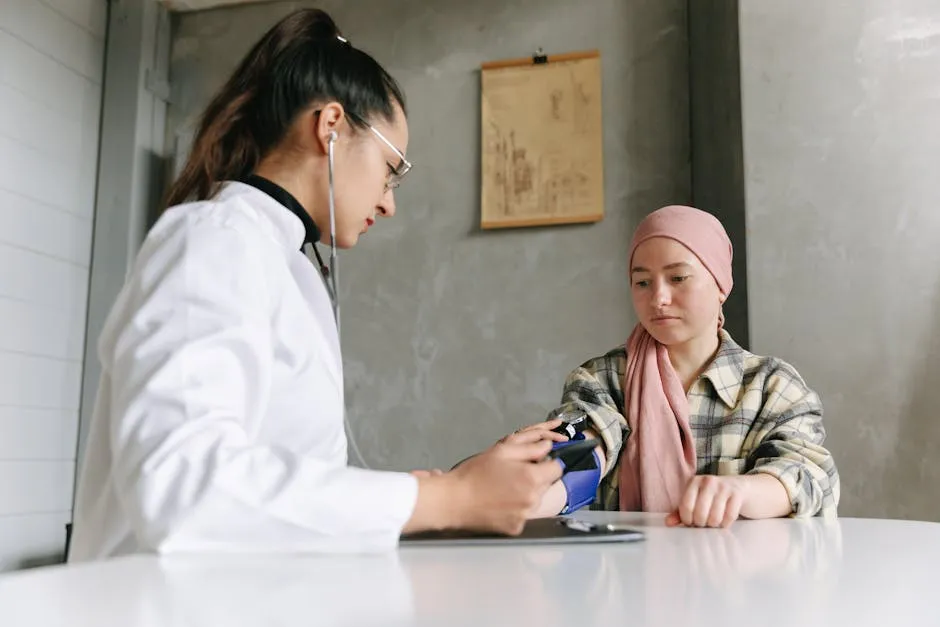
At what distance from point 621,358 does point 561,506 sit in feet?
1.56

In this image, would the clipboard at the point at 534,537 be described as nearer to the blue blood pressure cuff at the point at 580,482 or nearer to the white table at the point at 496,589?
the white table at the point at 496,589

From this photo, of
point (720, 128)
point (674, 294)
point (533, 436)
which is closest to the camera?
point (533, 436)

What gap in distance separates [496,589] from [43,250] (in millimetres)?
2901

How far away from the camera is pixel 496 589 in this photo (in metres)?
0.53

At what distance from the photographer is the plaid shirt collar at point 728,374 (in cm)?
159

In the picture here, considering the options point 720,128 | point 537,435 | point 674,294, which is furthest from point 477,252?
point 537,435

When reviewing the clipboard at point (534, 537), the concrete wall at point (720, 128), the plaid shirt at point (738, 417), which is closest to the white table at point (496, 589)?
the clipboard at point (534, 537)

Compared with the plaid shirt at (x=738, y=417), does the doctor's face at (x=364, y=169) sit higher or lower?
higher

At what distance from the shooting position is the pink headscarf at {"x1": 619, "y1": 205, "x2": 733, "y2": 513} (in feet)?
5.11

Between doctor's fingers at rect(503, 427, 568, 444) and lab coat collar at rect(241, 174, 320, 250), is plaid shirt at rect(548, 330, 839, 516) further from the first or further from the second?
lab coat collar at rect(241, 174, 320, 250)

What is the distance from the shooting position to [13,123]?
9.48 ft

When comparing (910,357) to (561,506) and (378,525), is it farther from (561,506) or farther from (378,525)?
(378,525)

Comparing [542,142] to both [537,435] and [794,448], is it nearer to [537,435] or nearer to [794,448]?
[794,448]

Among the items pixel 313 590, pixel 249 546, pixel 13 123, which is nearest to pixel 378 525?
pixel 249 546
